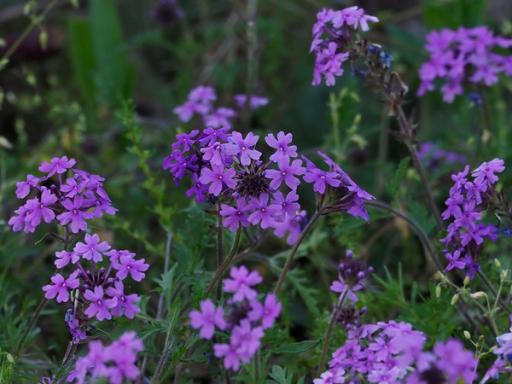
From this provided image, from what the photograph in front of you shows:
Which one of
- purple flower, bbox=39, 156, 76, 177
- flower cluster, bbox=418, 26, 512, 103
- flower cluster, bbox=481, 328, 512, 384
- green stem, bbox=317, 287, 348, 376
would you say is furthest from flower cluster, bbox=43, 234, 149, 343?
flower cluster, bbox=418, 26, 512, 103

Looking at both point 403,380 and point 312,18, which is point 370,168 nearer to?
point 312,18

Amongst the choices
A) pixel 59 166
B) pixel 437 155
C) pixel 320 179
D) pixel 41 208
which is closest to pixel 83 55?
pixel 437 155

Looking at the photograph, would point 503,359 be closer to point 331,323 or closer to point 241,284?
point 331,323

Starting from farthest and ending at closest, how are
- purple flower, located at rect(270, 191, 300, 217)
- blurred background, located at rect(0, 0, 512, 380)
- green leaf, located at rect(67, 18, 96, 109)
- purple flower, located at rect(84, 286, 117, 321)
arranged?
green leaf, located at rect(67, 18, 96, 109) → blurred background, located at rect(0, 0, 512, 380) → purple flower, located at rect(270, 191, 300, 217) → purple flower, located at rect(84, 286, 117, 321)

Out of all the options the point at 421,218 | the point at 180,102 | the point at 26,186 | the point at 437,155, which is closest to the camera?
the point at 26,186

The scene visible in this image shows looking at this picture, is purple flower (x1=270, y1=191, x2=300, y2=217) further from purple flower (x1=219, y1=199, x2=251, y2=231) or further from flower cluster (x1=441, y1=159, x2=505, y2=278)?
flower cluster (x1=441, y1=159, x2=505, y2=278)

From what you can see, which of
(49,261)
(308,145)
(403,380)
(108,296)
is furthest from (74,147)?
(403,380)

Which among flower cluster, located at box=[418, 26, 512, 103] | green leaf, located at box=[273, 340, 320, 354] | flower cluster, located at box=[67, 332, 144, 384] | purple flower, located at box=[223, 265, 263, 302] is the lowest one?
flower cluster, located at box=[67, 332, 144, 384]
